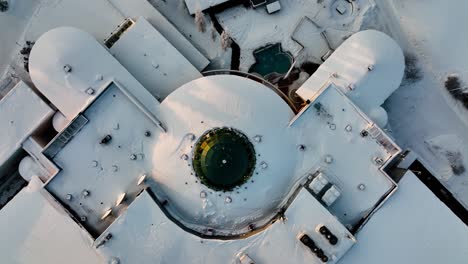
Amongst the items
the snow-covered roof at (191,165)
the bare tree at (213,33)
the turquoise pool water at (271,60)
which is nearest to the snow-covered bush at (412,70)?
the snow-covered roof at (191,165)

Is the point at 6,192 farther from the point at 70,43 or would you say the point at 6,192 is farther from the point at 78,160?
the point at 70,43

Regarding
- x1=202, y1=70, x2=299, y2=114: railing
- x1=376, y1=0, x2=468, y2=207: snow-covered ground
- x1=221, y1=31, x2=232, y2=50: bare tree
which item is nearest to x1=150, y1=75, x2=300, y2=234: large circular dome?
x1=202, y1=70, x2=299, y2=114: railing

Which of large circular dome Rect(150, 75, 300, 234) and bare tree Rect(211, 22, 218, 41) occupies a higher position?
bare tree Rect(211, 22, 218, 41)

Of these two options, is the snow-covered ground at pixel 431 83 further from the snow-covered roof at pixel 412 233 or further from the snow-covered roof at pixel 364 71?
the snow-covered roof at pixel 412 233

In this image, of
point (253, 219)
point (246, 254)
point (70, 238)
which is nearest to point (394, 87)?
point (253, 219)

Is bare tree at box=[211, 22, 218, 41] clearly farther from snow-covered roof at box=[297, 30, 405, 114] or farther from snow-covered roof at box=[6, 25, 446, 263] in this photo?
snow-covered roof at box=[297, 30, 405, 114]

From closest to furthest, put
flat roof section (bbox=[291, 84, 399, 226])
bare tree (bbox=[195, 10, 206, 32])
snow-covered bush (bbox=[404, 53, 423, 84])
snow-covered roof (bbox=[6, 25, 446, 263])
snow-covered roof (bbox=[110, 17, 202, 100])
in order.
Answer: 1. snow-covered roof (bbox=[6, 25, 446, 263])
2. flat roof section (bbox=[291, 84, 399, 226])
3. snow-covered roof (bbox=[110, 17, 202, 100])
4. bare tree (bbox=[195, 10, 206, 32])
5. snow-covered bush (bbox=[404, 53, 423, 84])

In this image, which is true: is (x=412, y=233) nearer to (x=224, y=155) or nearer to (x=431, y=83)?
(x=431, y=83)
